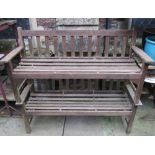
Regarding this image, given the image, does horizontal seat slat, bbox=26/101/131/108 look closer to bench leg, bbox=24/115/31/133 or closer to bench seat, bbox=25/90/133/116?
bench seat, bbox=25/90/133/116

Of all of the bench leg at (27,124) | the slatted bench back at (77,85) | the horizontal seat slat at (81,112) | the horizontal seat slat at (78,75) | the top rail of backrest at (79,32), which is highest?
the top rail of backrest at (79,32)

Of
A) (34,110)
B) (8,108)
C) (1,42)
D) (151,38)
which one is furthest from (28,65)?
(151,38)

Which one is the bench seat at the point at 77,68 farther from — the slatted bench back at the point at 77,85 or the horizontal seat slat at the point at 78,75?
the slatted bench back at the point at 77,85

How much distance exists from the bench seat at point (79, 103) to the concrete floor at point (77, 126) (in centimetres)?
33

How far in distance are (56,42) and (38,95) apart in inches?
27.9

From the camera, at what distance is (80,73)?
1.85 m

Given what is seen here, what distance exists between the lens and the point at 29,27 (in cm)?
276

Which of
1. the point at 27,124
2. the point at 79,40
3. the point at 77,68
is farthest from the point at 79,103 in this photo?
the point at 79,40

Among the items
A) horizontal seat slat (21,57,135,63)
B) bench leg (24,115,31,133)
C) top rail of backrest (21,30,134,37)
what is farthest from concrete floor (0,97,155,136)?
top rail of backrest (21,30,134,37)

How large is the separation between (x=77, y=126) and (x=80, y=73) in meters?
0.91

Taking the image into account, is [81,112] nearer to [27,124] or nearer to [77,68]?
[77,68]

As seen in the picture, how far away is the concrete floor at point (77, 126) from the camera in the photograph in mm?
2365

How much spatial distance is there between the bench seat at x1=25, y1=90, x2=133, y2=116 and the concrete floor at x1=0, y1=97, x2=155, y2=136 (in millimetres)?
326

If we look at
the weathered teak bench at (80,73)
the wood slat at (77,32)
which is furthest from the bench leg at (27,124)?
the wood slat at (77,32)
